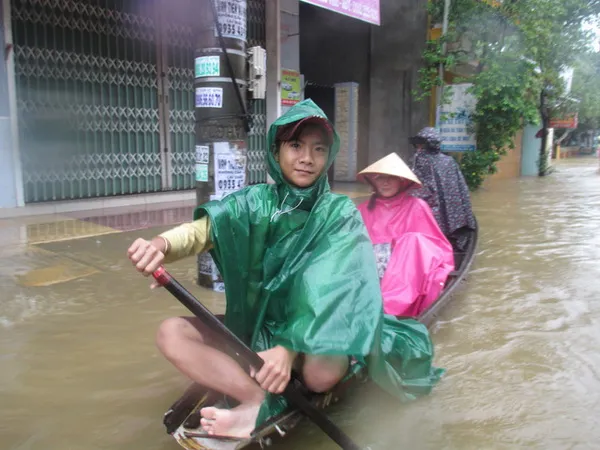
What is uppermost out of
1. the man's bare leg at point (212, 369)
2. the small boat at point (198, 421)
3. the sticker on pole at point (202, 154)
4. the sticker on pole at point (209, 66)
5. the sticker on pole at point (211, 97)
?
the sticker on pole at point (209, 66)

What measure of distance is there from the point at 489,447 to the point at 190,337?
1446 mm

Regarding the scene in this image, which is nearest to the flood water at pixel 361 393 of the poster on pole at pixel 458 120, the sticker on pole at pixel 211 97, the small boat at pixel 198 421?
the small boat at pixel 198 421

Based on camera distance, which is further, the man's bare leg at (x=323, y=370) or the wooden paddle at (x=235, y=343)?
the man's bare leg at (x=323, y=370)

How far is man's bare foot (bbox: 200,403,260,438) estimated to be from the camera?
204cm

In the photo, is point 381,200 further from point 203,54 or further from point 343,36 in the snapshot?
point 343,36

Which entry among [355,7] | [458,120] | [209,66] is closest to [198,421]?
[209,66]

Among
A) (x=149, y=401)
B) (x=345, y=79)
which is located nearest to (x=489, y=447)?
(x=149, y=401)

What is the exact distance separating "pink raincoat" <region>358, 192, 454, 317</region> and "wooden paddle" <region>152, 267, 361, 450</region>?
146cm

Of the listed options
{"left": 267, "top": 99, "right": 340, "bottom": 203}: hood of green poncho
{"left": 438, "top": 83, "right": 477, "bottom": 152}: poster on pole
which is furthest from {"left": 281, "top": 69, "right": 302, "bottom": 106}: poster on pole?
{"left": 267, "top": 99, "right": 340, "bottom": 203}: hood of green poncho

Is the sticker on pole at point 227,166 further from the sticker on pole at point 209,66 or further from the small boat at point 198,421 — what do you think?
the small boat at point 198,421

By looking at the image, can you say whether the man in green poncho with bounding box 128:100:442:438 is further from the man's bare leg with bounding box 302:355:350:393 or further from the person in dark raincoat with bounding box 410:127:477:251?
the person in dark raincoat with bounding box 410:127:477:251

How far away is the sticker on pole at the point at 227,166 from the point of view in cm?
423

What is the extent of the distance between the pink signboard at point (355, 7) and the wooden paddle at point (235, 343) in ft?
21.0

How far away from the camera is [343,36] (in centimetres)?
1298
